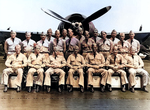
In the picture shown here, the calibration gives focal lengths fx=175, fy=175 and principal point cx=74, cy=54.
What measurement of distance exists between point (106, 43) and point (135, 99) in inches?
68.4

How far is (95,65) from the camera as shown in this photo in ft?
13.2

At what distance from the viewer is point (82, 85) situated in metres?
3.83

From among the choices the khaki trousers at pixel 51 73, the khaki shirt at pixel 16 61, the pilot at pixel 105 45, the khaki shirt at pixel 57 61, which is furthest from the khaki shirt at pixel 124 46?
the khaki shirt at pixel 16 61

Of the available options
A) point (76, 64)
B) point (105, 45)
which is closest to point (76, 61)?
point (76, 64)

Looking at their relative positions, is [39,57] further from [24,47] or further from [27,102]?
[27,102]

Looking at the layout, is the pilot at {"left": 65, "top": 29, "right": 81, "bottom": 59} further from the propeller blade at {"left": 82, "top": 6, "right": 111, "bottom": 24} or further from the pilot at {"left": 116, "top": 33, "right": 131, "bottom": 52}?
the propeller blade at {"left": 82, "top": 6, "right": 111, "bottom": 24}

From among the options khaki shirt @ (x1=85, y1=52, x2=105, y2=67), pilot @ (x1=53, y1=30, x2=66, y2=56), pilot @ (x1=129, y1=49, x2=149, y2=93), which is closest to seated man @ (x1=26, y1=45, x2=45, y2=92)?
pilot @ (x1=53, y1=30, x2=66, y2=56)

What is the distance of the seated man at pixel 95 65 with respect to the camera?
387 centimetres

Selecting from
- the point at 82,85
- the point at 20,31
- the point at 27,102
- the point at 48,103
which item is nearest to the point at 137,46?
the point at 82,85

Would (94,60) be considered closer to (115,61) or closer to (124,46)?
(115,61)

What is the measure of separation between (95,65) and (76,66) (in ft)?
1.43

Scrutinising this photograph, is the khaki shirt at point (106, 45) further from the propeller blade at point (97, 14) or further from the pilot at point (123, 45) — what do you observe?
the propeller blade at point (97, 14)

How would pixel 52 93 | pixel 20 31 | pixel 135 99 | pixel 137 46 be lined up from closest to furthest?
1. pixel 135 99
2. pixel 52 93
3. pixel 137 46
4. pixel 20 31

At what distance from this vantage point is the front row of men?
3838 mm
